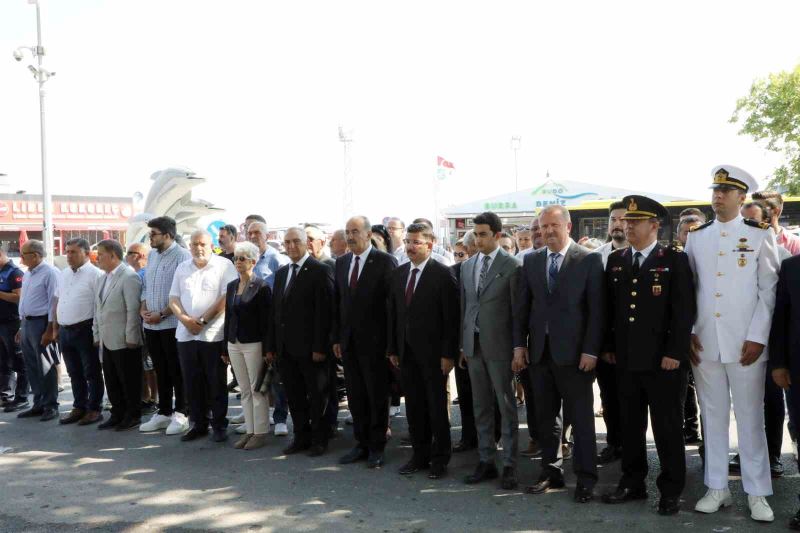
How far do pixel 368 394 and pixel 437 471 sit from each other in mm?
967

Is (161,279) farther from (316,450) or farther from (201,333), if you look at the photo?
(316,450)

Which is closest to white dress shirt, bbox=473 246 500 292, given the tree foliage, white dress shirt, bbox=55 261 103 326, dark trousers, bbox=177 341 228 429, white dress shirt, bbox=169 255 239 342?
white dress shirt, bbox=169 255 239 342

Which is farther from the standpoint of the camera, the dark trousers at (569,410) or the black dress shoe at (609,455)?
the black dress shoe at (609,455)

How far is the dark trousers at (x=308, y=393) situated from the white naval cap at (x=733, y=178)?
12.1 ft

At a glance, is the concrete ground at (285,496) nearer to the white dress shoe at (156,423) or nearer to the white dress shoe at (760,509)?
the white dress shoe at (760,509)

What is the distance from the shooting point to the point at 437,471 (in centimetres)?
539

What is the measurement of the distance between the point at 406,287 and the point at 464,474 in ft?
5.33

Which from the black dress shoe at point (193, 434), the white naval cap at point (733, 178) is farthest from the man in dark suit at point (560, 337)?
the black dress shoe at point (193, 434)

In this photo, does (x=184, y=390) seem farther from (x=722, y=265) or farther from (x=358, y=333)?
(x=722, y=265)

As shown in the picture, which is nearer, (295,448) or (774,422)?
(774,422)

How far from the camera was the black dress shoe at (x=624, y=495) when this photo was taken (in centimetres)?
464

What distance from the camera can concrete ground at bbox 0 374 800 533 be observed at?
4391 millimetres

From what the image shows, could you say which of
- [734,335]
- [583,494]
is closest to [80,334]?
[583,494]

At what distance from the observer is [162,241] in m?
7.28
